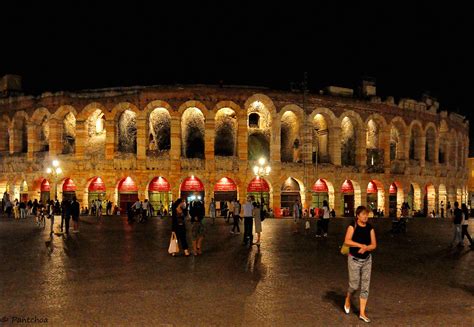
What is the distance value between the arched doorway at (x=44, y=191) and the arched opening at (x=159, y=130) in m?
8.54

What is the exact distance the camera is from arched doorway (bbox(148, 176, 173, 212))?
3067 cm

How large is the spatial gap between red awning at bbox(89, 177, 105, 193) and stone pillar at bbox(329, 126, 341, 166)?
17.3m

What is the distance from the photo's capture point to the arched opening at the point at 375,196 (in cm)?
3491

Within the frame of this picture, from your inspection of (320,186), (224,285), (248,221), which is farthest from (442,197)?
(224,285)

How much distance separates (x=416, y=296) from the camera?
7.44m

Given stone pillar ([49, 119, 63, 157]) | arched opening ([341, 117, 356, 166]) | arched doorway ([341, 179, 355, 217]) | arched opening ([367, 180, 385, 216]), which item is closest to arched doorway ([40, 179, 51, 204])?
stone pillar ([49, 119, 63, 157])

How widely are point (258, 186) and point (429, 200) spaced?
Answer: 17792 millimetres

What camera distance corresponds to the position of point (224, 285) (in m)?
8.10

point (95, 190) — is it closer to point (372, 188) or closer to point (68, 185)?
point (68, 185)

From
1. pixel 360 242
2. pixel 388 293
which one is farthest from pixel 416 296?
pixel 360 242

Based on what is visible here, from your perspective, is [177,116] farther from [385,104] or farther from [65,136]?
[385,104]

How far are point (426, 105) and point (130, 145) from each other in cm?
2613

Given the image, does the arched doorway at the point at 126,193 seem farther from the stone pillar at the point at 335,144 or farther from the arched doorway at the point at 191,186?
the stone pillar at the point at 335,144

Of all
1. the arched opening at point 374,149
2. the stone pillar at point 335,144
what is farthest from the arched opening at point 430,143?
the stone pillar at point 335,144
